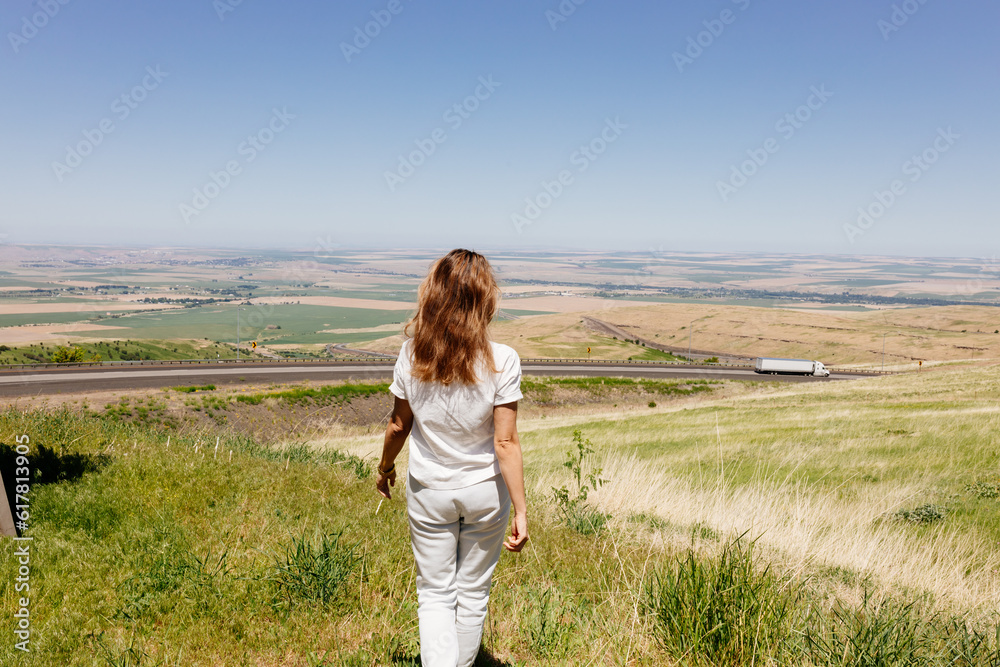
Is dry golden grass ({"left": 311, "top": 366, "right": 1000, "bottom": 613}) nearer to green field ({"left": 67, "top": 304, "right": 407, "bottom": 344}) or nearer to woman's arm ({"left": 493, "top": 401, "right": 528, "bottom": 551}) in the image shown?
woman's arm ({"left": 493, "top": 401, "right": 528, "bottom": 551})

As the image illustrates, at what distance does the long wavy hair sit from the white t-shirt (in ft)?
0.22

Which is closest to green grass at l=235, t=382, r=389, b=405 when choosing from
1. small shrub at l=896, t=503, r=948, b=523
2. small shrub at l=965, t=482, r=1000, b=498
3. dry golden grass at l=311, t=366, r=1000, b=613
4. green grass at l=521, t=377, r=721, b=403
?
green grass at l=521, t=377, r=721, b=403

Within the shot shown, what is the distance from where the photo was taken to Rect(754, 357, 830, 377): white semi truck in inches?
2431

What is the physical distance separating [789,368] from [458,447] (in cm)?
6762

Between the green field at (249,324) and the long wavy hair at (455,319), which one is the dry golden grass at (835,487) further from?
the green field at (249,324)

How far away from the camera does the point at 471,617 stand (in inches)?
120

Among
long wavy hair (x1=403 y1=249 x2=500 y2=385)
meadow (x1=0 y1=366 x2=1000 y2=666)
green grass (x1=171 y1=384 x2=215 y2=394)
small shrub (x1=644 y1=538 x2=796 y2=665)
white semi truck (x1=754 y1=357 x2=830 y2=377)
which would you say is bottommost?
white semi truck (x1=754 y1=357 x2=830 y2=377)

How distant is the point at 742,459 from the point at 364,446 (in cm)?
1098

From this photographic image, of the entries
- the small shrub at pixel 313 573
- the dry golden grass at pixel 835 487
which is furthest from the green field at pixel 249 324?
the small shrub at pixel 313 573

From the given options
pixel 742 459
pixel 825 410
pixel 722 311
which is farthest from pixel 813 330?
pixel 742 459

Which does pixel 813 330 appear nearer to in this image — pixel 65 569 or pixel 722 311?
pixel 722 311

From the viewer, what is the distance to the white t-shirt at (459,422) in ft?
9.51

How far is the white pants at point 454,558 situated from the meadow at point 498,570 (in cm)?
47

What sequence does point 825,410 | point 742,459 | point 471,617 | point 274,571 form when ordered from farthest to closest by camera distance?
1. point 825,410
2. point 742,459
3. point 274,571
4. point 471,617
